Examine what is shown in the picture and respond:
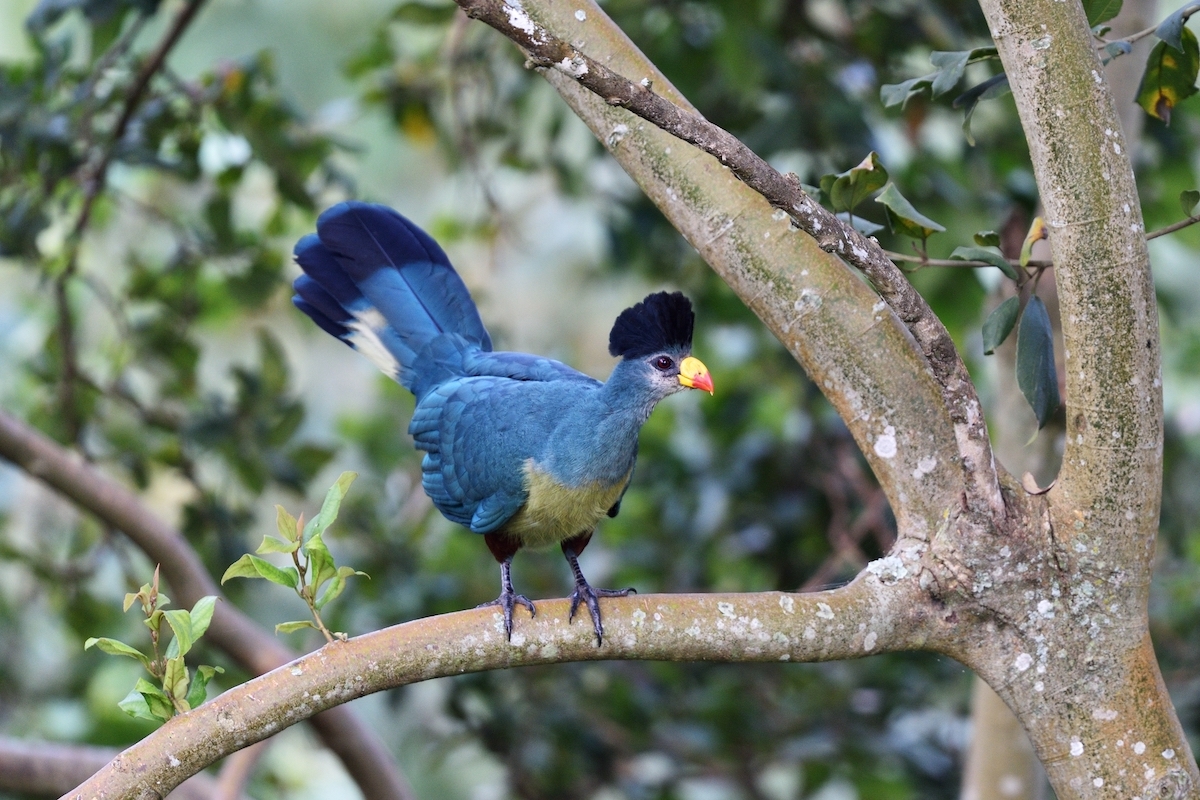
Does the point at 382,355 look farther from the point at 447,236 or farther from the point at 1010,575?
the point at 447,236

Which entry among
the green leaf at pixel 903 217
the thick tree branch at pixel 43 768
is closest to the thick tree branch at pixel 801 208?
the green leaf at pixel 903 217

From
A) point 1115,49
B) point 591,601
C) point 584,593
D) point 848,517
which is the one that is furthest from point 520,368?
point 848,517

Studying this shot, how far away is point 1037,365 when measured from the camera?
62.5 inches

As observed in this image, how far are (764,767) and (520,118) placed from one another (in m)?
2.37

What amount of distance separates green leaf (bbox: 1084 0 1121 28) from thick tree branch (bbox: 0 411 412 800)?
83.4 inches

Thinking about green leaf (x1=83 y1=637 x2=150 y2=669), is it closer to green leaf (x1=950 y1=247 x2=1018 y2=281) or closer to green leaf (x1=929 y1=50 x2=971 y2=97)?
green leaf (x1=950 y1=247 x2=1018 y2=281)

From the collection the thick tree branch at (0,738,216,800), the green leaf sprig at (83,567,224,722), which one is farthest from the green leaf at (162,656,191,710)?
the thick tree branch at (0,738,216,800)

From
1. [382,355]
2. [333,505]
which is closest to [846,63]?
[382,355]

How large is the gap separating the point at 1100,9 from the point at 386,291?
140 cm

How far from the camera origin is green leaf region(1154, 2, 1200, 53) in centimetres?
157

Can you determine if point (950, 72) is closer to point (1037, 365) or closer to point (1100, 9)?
point (1100, 9)

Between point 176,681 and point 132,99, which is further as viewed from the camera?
point 132,99

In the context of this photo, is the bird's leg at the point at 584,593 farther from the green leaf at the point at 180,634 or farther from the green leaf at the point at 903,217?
the green leaf at the point at 903,217

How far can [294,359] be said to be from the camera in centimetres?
850
